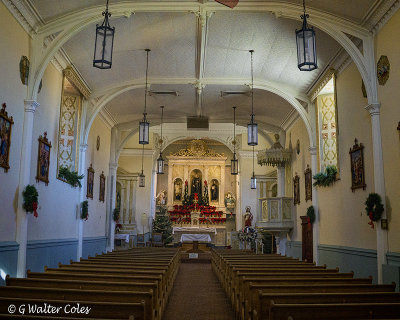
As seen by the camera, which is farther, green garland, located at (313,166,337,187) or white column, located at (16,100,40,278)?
green garland, located at (313,166,337,187)

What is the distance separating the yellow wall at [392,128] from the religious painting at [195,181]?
57.9 ft

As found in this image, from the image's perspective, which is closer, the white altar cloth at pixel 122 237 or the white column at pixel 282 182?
the white column at pixel 282 182

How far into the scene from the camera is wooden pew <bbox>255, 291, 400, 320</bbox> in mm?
4262

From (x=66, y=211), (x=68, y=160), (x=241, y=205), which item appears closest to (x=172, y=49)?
(x=68, y=160)

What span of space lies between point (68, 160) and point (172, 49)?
14.1ft

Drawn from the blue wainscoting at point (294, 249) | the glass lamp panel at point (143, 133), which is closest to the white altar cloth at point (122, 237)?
the blue wainscoting at point (294, 249)

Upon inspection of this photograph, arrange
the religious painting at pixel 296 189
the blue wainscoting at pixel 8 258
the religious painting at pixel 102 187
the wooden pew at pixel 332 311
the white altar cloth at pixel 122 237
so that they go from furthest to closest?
the white altar cloth at pixel 122 237, the religious painting at pixel 102 187, the religious painting at pixel 296 189, the blue wainscoting at pixel 8 258, the wooden pew at pixel 332 311

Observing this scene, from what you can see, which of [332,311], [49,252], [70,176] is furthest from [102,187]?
[332,311]

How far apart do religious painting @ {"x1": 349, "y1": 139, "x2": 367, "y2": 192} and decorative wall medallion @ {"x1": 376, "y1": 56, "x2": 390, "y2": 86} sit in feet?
5.31

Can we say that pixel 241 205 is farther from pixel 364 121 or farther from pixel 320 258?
pixel 364 121

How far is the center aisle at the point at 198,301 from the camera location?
273 inches

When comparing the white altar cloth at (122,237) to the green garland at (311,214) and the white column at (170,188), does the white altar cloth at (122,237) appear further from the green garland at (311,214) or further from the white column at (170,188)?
the green garland at (311,214)

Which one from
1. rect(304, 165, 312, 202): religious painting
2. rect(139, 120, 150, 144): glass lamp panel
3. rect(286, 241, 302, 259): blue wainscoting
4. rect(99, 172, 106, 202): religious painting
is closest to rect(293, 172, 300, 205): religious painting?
rect(304, 165, 312, 202): religious painting

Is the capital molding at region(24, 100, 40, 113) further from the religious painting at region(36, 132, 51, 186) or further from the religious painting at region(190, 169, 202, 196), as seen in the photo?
the religious painting at region(190, 169, 202, 196)
